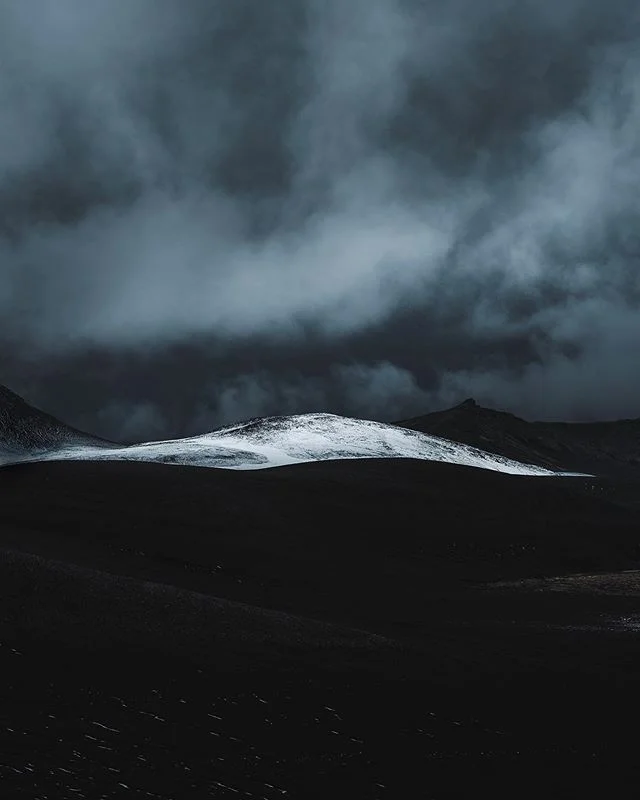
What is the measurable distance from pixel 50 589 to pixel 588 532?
2056 inches

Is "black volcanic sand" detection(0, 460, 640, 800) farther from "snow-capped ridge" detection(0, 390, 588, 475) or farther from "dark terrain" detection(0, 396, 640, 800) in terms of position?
"snow-capped ridge" detection(0, 390, 588, 475)

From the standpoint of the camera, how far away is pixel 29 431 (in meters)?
101

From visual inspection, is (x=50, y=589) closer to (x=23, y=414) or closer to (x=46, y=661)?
(x=46, y=661)

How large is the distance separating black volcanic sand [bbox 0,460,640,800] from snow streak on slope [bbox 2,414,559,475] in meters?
36.9

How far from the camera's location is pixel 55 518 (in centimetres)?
5472

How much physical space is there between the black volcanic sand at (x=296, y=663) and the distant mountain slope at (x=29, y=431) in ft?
119

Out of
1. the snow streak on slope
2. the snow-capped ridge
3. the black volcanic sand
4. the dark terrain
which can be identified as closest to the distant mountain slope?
the snow-capped ridge

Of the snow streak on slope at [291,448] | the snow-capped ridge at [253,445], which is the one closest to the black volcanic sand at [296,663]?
the snow-capped ridge at [253,445]

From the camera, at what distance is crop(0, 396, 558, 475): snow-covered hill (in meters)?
96.2

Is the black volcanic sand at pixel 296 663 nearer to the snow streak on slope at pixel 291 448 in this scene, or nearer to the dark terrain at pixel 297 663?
the dark terrain at pixel 297 663

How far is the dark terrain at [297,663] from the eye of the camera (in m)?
16.3

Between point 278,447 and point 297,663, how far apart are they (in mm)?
88893

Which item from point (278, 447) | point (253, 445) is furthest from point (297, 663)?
point (253, 445)

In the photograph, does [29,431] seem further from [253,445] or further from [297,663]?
[297,663]
